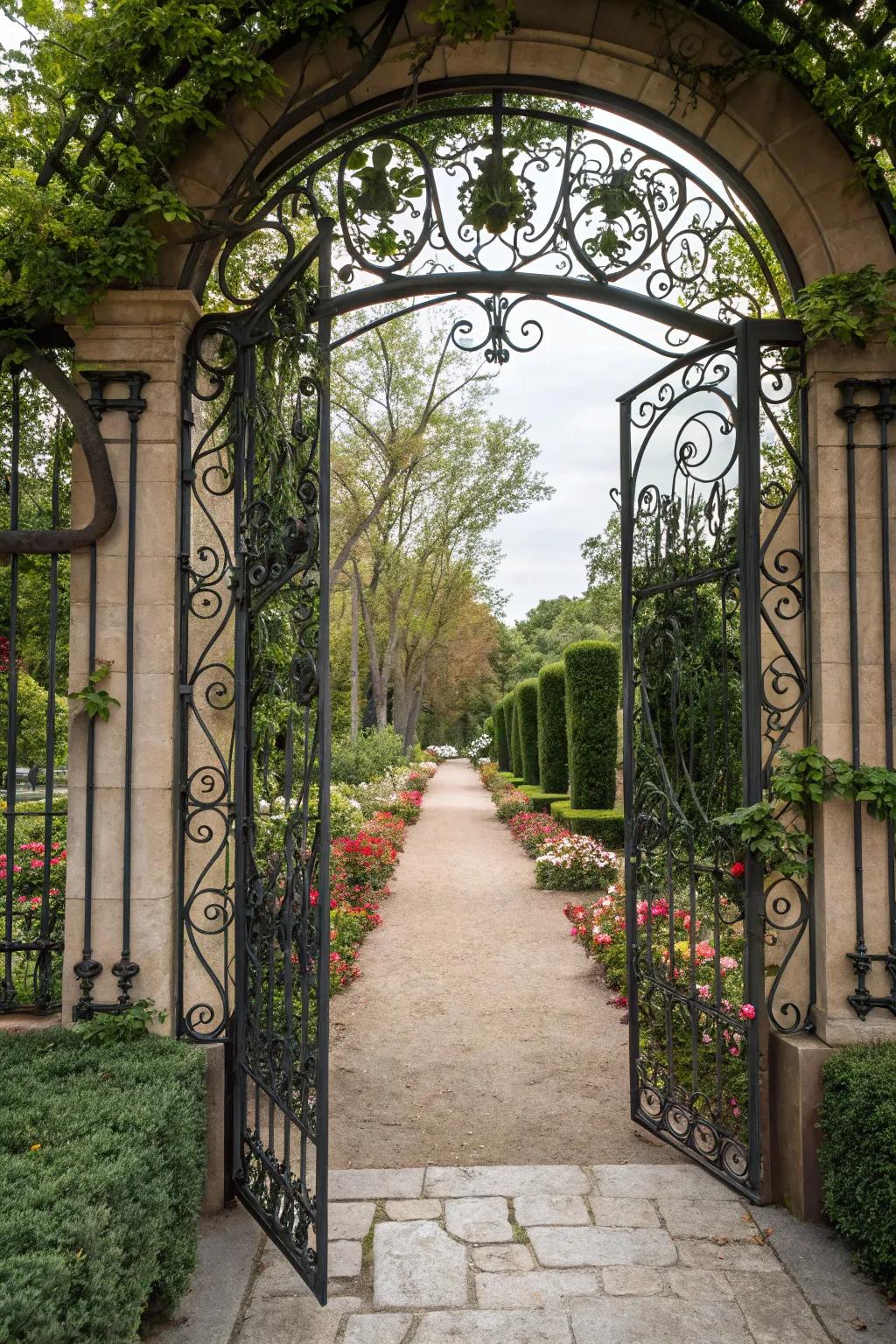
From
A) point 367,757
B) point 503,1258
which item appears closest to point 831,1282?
point 503,1258

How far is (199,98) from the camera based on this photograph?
10.6ft

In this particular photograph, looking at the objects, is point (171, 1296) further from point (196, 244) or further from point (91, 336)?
point (196, 244)

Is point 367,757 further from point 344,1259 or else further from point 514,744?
point 344,1259

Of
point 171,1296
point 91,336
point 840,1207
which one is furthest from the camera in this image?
point 91,336

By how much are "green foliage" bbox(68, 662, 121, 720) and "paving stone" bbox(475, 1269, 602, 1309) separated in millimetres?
2482

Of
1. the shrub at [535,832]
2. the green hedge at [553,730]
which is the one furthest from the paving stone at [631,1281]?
the green hedge at [553,730]

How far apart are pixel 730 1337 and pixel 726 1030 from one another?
6.76ft

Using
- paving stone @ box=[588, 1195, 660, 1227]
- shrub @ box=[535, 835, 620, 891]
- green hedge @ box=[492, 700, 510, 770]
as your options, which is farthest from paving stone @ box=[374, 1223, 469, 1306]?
green hedge @ box=[492, 700, 510, 770]

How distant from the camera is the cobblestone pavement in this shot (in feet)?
8.90

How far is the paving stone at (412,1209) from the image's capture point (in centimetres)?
337

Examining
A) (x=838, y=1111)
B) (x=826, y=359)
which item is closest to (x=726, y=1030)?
(x=838, y=1111)

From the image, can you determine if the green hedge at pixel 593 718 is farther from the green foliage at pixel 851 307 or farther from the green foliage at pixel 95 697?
the green foliage at pixel 95 697

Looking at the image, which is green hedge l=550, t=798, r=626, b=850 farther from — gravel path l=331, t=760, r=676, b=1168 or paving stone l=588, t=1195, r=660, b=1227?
paving stone l=588, t=1195, r=660, b=1227

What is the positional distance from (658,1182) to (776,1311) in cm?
90
